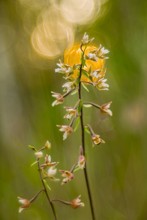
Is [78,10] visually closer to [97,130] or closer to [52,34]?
[52,34]

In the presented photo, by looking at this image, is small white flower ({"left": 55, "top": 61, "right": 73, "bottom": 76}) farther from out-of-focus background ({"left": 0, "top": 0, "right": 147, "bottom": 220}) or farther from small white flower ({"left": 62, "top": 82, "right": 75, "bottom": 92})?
out-of-focus background ({"left": 0, "top": 0, "right": 147, "bottom": 220})

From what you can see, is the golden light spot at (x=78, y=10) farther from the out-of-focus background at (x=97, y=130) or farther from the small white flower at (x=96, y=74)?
the small white flower at (x=96, y=74)

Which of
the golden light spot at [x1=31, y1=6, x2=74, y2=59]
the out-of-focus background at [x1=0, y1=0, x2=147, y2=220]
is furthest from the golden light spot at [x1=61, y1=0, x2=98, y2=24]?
the out-of-focus background at [x1=0, y1=0, x2=147, y2=220]

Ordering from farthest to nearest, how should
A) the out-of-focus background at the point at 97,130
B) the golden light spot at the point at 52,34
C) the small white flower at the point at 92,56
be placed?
the golden light spot at the point at 52,34 → the out-of-focus background at the point at 97,130 → the small white flower at the point at 92,56

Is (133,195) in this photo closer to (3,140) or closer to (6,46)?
(3,140)

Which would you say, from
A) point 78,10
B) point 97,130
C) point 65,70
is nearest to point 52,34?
point 78,10

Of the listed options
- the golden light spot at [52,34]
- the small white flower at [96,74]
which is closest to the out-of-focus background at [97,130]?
the golden light spot at [52,34]

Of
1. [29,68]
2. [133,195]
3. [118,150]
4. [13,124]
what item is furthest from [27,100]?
[133,195]

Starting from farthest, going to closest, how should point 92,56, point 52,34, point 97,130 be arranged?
point 52,34 < point 97,130 < point 92,56

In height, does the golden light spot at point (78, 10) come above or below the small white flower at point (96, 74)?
above
